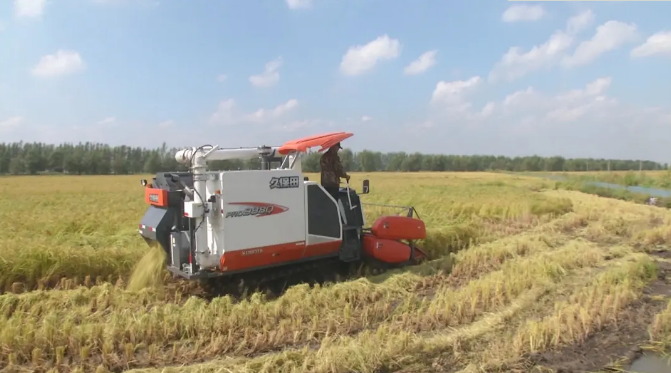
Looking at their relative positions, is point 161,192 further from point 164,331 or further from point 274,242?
point 164,331

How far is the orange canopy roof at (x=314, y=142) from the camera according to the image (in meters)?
7.23

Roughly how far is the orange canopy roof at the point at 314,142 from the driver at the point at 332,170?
0.88ft

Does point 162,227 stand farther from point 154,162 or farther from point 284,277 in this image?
point 154,162

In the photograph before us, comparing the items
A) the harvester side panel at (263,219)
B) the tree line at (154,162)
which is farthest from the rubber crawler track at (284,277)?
the tree line at (154,162)

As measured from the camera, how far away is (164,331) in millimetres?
4953

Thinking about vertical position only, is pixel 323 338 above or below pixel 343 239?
below

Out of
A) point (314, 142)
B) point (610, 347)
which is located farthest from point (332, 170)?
point (610, 347)

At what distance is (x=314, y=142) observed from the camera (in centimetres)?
746

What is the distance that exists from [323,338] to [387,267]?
144 inches

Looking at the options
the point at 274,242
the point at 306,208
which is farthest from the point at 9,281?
the point at 306,208

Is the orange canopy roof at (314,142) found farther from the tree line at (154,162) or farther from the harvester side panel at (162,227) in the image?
the tree line at (154,162)

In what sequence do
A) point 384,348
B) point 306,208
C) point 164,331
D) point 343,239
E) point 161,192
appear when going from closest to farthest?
point 384,348 < point 164,331 < point 161,192 < point 306,208 < point 343,239

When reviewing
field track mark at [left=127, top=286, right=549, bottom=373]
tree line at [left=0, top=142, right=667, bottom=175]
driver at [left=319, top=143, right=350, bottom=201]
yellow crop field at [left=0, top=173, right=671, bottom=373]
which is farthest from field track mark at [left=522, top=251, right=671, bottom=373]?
tree line at [left=0, top=142, right=667, bottom=175]

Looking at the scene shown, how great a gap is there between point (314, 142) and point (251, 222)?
1.82 meters
